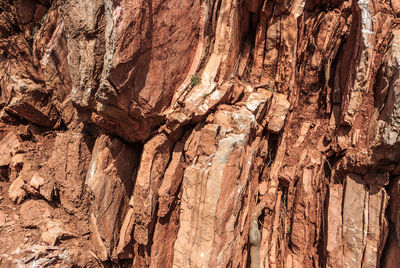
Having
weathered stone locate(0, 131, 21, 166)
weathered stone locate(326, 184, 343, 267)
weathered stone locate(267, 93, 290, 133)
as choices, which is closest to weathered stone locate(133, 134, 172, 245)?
weathered stone locate(267, 93, 290, 133)

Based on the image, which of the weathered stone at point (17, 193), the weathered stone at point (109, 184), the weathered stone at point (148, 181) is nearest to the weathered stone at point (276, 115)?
the weathered stone at point (148, 181)

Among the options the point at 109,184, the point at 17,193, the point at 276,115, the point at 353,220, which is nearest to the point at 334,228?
the point at 353,220

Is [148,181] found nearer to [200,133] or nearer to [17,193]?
[200,133]

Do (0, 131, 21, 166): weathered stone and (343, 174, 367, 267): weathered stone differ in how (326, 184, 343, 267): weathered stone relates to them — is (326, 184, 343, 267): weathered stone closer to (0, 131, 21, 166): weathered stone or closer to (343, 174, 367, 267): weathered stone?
(343, 174, 367, 267): weathered stone

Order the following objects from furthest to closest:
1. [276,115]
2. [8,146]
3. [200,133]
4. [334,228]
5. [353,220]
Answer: [8,146]
[276,115]
[334,228]
[353,220]
[200,133]

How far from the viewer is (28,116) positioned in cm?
699

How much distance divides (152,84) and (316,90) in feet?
16.7

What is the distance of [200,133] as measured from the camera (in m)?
5.16

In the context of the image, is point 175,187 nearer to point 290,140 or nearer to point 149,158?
point 149,158

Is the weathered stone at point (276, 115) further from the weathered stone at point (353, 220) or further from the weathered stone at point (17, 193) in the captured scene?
the weathered stone at point (17, 193)

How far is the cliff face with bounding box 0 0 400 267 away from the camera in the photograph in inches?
179

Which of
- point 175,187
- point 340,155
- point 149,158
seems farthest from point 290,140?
point 149,158

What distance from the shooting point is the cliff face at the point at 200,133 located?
4559 millimetres

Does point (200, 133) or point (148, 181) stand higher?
point (200, 133)
